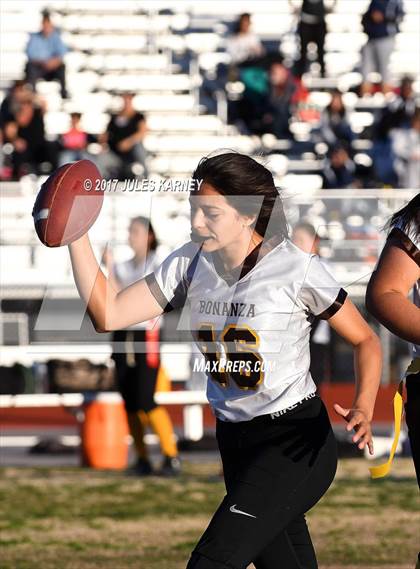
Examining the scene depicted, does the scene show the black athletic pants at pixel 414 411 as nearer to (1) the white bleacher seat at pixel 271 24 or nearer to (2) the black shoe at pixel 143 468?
(2) the black shoe at pixel 143 468

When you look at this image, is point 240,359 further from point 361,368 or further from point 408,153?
point 408,153

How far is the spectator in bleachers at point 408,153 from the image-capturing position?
15648 millimetres

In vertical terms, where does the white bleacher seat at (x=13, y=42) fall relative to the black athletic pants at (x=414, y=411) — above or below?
below

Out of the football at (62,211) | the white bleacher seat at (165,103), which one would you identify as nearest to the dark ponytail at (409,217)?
the football at (62,211)

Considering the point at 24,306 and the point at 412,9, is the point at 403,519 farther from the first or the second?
the point at 412,9

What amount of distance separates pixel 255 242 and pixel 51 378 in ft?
33.8

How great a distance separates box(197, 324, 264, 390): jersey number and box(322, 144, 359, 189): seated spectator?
11.8 meters

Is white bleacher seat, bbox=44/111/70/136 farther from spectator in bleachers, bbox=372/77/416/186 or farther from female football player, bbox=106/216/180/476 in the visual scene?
female football player, bbox=106/216/180/476

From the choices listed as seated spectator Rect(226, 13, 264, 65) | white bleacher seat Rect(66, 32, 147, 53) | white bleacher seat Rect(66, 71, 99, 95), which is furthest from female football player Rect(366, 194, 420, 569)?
white bleacher seat Rect(66, 32, 147, 53)

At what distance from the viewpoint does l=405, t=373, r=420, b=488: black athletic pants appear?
3.98 metres

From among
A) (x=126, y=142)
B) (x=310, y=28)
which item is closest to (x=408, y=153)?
(x=126, y=142)

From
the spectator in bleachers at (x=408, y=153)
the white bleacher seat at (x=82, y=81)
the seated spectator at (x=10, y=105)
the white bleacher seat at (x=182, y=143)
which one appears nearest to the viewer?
the spectator in bleachers at (x=408, y=153)

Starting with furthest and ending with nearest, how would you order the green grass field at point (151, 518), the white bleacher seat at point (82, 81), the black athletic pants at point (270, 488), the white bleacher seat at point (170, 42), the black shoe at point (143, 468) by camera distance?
the white bleacher seat at point (170, 42) → the white bleacher seat at point (82, 81) → the black shoe at point (143, 468) → the green grass field at point (151, 518) → the black athletic pants at point (270, 488)

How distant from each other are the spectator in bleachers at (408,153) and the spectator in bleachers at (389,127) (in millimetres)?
111
